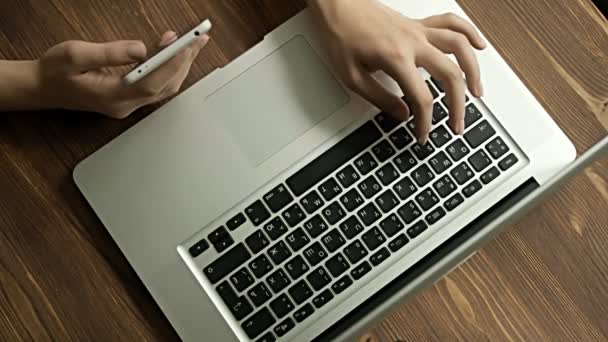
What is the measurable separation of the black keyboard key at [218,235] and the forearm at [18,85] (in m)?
0.22

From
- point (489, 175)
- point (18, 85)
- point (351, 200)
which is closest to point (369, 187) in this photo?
point (351, 200)

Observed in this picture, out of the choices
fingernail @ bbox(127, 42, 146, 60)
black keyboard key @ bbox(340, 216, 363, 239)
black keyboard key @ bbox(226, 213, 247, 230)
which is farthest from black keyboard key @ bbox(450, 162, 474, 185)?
fingernail @ bbox(127, 42, 146, 60)

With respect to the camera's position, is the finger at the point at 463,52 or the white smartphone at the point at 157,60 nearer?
the white smartphone at the point at 157,60

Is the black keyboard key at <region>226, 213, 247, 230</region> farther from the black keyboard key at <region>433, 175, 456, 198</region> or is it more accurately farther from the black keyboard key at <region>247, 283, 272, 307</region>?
the black keyboard key at <region>433, 175, 456, 198</region>

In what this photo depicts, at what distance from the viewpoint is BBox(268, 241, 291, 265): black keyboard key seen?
67 cm

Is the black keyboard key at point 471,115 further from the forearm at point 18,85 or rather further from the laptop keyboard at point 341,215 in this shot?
the forearm at point 18,85

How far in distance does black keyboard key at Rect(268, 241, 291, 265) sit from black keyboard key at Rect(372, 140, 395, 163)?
0.43ft

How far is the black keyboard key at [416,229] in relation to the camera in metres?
0.68

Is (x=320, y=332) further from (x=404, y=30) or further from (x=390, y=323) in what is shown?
(x=404, y=30)

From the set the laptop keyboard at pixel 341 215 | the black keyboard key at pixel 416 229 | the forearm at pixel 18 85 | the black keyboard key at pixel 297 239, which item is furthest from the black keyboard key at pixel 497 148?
the forearm at pixel 18 85

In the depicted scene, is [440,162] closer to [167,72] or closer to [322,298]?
[322,298]

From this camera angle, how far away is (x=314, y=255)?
67 cm

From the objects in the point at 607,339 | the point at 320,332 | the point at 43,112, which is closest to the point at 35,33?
the point at 43,112

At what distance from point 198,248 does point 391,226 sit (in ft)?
0.63
